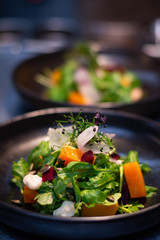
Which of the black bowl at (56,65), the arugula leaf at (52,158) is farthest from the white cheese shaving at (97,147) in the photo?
the black bowl at (56,65)

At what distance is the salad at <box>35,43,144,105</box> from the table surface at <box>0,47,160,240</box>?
0.21 metres

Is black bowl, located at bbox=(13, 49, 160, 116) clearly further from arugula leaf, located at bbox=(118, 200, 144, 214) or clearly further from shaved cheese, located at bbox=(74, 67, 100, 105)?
arugula leaf, located at bbox=(118, 200, 144, 214)

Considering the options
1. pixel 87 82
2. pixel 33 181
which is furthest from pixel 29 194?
pixel 87 82

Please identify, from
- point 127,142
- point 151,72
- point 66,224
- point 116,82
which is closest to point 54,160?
point 66,224

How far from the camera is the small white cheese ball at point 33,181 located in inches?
50.2

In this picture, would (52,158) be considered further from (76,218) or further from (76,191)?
(76,218)

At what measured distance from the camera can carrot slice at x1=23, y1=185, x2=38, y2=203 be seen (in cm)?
131

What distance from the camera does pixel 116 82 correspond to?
8.36 ft

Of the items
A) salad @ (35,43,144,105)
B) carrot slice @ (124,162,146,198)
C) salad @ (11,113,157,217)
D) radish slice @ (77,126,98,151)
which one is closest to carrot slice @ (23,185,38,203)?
salad @ (11,113,157,217)

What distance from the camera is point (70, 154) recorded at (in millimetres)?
1302

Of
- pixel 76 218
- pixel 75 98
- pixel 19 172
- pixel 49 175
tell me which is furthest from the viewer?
pixel 75 98

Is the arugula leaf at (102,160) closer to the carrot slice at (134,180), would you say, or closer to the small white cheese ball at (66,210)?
the carrot slice at (134,180)

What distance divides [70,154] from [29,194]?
0.21 m

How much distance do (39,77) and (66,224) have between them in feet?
6.07
